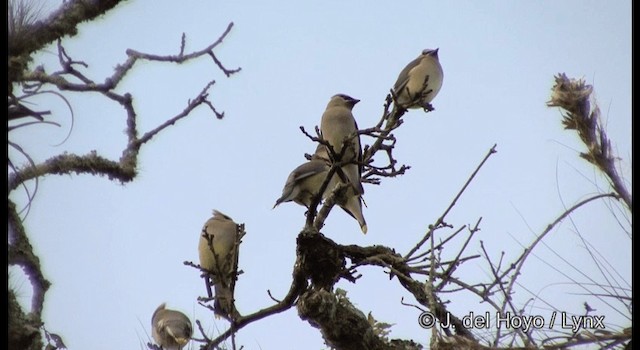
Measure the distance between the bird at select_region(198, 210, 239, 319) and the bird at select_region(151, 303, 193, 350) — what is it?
494 millimetres

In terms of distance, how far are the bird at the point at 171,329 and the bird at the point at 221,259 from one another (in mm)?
494

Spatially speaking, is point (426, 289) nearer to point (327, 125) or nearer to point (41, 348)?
point (41, 348)

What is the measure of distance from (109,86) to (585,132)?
228 centimetres

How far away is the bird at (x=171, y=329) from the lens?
567 centimetres

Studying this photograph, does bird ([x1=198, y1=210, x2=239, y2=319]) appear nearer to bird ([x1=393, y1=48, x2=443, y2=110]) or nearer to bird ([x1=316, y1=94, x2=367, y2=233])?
bird ([x1=316, y1=94, x2=367, y2=233])

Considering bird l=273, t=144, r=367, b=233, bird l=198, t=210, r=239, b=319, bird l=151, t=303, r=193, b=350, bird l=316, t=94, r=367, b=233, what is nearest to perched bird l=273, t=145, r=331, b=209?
bird l=273, t=144, r=367, b=233

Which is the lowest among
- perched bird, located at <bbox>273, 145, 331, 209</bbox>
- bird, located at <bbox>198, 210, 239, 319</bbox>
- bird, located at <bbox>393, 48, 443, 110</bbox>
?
bird, located at <bbox>198, 210, 239, 319</bbox>

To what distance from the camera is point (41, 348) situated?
345 cm

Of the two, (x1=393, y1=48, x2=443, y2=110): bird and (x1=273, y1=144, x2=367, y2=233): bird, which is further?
(x1=393, y1=48, x2=443, y2=110): bird

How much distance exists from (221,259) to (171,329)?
30.3 inches

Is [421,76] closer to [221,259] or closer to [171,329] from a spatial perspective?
[221,259]

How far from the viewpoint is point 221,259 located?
5215 mm

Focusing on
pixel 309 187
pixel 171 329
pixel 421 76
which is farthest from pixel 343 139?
pixel 421 76

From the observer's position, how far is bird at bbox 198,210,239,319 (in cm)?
427
